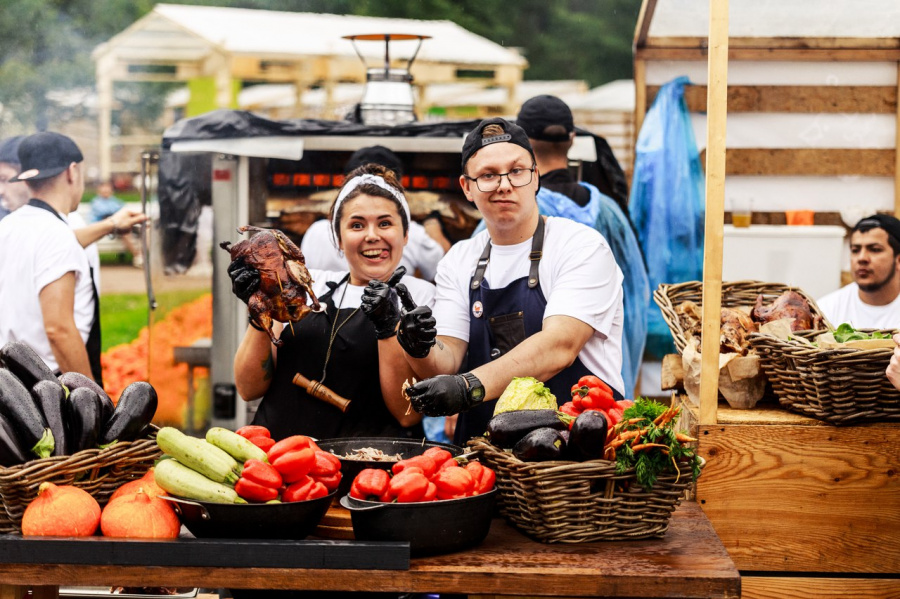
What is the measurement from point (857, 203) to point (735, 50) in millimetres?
1356

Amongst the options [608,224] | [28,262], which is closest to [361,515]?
[28,262]

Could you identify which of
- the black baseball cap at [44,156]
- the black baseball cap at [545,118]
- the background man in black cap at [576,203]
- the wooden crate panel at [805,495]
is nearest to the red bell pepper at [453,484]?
the wooden crate panel at [805,495]

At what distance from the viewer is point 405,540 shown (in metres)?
2.45

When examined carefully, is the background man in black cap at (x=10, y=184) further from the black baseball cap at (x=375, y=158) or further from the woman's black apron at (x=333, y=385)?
the woman's black apron at (x=333, y=385)

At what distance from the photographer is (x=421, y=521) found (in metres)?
2.45

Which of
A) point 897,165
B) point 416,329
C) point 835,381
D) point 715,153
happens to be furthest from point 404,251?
point 897,165

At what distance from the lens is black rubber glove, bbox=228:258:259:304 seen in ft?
10.7

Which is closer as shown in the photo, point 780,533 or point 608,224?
point 780,533

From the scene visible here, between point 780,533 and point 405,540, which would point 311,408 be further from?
point 780,533

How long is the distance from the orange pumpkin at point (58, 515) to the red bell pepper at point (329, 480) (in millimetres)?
589

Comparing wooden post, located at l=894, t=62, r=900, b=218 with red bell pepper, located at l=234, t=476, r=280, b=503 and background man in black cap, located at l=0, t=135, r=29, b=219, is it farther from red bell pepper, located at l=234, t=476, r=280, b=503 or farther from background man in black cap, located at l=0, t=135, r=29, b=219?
background man in black cap, located at l=0, t=135, r=29, b=219

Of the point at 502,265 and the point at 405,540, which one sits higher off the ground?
the point at 502,265

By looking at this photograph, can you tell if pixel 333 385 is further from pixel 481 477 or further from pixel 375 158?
pixel 375 158

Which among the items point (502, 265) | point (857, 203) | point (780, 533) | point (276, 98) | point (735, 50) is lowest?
point (780, 533)
